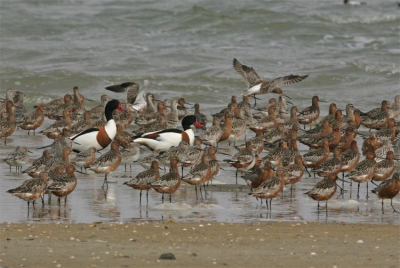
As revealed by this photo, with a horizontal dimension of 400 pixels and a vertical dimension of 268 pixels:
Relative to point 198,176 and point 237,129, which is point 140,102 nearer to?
point 237,129

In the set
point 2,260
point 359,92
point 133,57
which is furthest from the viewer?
point 133,57

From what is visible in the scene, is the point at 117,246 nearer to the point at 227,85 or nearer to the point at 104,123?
the point at 104,123

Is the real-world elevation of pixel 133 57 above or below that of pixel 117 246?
above

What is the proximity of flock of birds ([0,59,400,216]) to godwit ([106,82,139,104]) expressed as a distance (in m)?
0.02

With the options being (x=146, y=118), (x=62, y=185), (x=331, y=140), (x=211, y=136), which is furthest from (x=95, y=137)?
(x=62, y=185)

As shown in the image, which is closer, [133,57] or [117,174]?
[117,174]

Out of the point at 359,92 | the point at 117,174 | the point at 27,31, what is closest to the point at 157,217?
the point at 117,174

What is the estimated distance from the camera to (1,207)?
1041cm

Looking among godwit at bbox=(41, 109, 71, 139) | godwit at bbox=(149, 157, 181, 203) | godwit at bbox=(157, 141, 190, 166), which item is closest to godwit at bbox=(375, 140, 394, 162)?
godwit at bbox=(157, 141, 190, 166)

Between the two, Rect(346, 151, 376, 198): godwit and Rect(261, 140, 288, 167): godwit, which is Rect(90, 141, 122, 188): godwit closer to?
Rect(261, 140, 288, 167): godwit

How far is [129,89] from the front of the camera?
778 inches

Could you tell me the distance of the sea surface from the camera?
10695 mm

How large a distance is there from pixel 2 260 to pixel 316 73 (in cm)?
1997

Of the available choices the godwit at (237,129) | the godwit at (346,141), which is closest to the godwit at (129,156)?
the godwit at (237,129)
